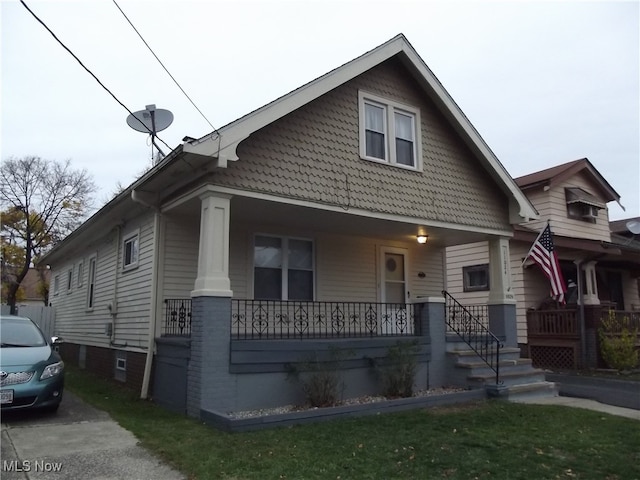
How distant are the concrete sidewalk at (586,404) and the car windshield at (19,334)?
8297 millimetres

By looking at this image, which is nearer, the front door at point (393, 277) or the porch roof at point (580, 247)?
the front door at point (393, 277)

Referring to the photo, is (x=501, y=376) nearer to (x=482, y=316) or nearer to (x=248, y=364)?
(x=482, y=316)

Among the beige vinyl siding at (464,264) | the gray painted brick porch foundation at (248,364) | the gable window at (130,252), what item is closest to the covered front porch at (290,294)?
the gray painted brick porch foundation at (248,364)

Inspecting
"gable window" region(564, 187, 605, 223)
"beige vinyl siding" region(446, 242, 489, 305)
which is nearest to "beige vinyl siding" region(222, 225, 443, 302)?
"beige vinyl siding" region(446, 242, 489, 305)

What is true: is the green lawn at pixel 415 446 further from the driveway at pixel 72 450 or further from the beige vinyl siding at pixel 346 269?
the beige vinyl siding at pixel 346 269

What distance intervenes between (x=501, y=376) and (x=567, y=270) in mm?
9104

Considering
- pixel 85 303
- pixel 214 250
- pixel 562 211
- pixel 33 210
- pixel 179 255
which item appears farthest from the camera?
pixel 33 210

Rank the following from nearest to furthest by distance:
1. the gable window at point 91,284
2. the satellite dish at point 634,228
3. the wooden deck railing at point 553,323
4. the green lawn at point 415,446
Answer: the green lawn at point 415,446 < the gable window at point 91,284 < the wooden deck railing at point 553,323 < the satellite dish at point 634,228

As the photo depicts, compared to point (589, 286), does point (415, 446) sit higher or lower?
lower

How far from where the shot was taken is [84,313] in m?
15.6

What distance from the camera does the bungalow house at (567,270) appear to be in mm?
15289

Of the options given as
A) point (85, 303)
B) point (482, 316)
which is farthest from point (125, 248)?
point (482, 316)

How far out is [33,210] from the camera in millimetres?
34688

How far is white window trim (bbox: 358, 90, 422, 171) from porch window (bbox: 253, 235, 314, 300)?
2515mm
